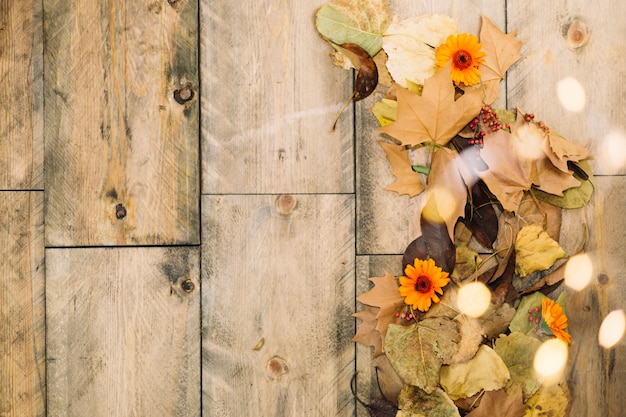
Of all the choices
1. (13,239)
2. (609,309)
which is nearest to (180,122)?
(13,239)

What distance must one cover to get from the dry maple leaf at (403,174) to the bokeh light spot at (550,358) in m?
0.36

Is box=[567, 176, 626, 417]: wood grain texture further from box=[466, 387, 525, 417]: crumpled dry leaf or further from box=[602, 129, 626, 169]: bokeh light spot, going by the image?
box=[466, 387, 525, 417]: crumpled dry leaf

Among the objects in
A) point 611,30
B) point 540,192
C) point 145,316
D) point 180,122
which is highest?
point 611,30

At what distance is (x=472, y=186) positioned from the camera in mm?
962

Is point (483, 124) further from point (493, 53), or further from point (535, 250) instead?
point (535, 250)

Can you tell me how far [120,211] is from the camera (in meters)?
0.99

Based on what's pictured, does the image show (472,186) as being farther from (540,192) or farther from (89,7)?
(89,7)

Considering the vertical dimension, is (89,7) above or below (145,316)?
above

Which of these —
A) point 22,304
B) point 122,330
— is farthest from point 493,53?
point 22,304

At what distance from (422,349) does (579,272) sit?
13.5 inches

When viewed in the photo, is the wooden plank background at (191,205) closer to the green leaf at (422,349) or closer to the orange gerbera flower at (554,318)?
the green leaf at (422,349)

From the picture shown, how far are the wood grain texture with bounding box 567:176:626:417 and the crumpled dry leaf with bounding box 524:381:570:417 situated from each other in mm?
52

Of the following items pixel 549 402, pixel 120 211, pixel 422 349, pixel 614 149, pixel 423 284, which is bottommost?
pixel 549 402

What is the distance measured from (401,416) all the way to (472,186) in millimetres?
430
